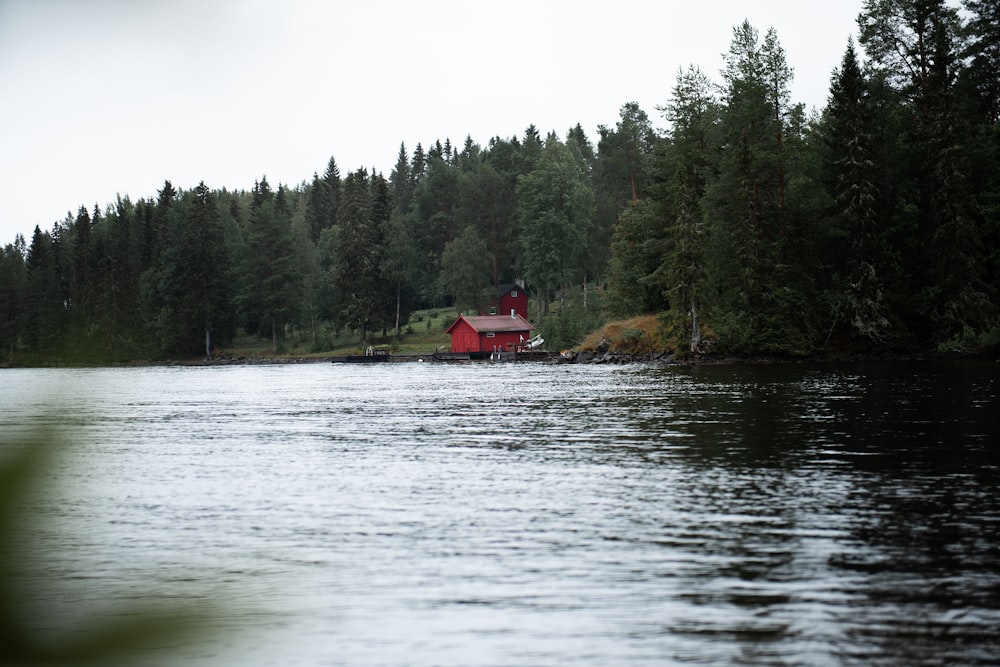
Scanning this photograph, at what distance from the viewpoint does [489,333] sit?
369 feet

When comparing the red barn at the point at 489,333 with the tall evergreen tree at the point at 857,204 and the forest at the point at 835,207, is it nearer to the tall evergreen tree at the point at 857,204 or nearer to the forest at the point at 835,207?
the forest at the point at 835,207

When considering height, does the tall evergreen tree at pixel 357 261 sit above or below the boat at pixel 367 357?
above

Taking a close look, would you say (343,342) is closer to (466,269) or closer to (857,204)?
(466,269)

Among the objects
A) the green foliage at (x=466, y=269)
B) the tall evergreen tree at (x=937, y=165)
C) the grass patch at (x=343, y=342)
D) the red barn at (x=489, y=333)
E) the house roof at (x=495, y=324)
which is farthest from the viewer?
the green foliage at (x=466, y=269)

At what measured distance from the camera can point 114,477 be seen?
22.1m

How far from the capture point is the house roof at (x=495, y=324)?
112 m

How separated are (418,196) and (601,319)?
6425 cm

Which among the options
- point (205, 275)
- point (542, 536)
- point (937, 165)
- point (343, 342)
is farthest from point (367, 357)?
point (542, 536)

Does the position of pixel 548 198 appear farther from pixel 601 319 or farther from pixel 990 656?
pixel 990 656

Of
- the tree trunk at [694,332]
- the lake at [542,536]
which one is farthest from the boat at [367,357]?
the lake at [542,536]

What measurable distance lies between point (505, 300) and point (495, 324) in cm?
2023

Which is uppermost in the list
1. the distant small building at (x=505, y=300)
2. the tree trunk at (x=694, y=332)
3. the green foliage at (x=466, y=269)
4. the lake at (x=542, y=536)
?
the green foliage at (x=466, y=269)

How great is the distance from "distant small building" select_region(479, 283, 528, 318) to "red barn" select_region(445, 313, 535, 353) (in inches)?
561

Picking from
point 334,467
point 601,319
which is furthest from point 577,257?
point 334,467
